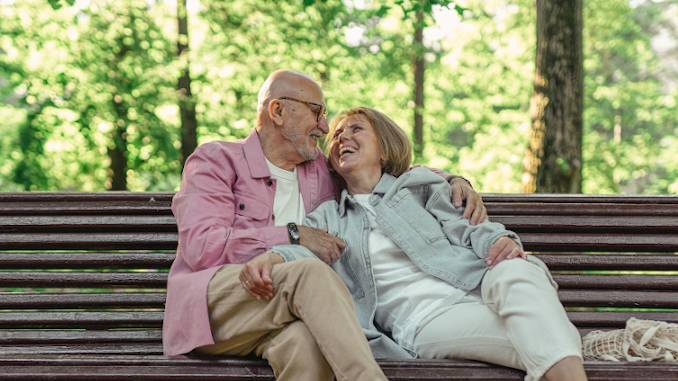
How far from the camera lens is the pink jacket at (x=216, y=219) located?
3.02 meters

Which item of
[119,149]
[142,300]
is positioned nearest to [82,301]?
[142,300]

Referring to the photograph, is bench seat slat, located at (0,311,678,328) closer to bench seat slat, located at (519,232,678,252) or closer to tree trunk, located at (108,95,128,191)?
bench seat slat, located at (519,232,678,252)

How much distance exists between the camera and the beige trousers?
8.71 ft

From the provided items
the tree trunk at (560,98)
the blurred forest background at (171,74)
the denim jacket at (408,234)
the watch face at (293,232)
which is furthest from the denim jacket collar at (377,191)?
the blurred forest background at (171,74)

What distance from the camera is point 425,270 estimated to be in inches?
130

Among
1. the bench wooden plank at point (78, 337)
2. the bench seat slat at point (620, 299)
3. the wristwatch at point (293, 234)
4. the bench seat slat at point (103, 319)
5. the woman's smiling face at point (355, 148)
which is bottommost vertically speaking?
the bench wooden plank at point (78, 337)

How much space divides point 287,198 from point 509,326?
111cm

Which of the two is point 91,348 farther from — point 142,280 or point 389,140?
point 389,140

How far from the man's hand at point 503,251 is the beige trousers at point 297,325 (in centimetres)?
63

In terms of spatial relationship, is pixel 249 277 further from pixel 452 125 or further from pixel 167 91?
pixel 452 125

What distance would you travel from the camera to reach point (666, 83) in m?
20.8

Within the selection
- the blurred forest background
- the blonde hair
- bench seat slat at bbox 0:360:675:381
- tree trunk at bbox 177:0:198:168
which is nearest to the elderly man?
bench seat slat at bbox 0:360:675:381

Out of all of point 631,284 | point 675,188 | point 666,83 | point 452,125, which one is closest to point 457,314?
point 631,284

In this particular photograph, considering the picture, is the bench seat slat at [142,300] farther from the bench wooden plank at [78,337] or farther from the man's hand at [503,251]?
the man's hand at [503,251]
